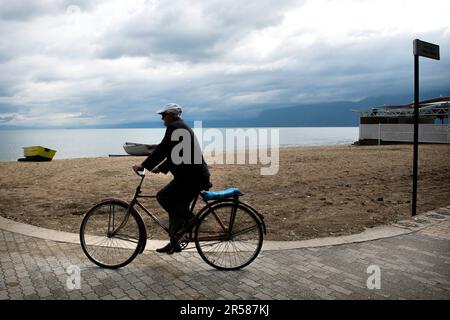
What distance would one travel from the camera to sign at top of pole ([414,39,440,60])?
6.35m

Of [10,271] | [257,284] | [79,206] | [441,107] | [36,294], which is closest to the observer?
[36,294]

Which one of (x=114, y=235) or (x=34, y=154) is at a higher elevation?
(x=34, y=154)

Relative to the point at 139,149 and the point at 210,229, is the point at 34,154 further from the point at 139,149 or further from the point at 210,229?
the point at 210,229

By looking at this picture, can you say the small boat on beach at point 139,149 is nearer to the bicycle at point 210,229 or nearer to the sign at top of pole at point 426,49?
the sign at top of pole at point 426,49

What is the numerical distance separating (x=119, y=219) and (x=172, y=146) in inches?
46.3

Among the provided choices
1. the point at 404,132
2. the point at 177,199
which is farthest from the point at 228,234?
the point at 404,132

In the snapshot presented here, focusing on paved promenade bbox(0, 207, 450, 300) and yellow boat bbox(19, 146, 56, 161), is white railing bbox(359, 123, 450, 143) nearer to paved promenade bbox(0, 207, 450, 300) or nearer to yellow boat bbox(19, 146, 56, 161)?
paved promenade bbox(0, 207, 450, 300)

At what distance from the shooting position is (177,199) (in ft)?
13.8

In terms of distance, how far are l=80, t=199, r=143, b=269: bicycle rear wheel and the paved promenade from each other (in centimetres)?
15

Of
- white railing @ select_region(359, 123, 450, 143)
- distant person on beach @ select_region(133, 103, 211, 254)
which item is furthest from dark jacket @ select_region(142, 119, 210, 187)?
white railing @ select_region(359, 123, 450, 143)

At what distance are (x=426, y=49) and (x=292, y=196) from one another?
446 cm
